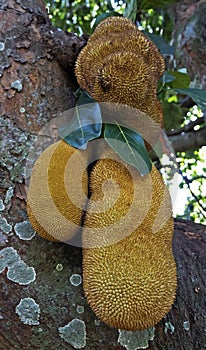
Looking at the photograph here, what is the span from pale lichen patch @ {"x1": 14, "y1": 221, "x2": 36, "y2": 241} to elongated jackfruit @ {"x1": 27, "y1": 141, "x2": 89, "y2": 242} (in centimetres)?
4

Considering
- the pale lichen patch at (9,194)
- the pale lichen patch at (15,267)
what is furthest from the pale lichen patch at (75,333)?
the pale lichen patch at (9,194)

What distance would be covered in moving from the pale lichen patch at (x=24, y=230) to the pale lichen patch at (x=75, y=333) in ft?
0.56

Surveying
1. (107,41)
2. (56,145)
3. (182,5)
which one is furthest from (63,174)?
(182,5)

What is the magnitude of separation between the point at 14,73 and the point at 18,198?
29cm

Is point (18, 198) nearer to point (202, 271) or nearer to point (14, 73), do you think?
point (14, 73)

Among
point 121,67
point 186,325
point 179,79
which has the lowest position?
point 186,325

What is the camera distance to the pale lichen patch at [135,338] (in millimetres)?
843

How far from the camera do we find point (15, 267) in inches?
33.5

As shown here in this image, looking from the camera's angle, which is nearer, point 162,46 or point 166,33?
point 162,46

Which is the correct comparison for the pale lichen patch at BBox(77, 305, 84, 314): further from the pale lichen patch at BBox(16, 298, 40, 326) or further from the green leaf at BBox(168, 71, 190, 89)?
the green leaf at BBox(168, 71, 190, 89)

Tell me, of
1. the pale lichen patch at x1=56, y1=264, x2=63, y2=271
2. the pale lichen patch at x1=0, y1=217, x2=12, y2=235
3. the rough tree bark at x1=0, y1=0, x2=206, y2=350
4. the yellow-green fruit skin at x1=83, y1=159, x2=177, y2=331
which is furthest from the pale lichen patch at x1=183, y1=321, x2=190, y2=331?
the pale lichen patch at x1=0, y1=217, x2=12, y2=235

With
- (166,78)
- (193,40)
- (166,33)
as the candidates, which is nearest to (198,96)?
(166,78)

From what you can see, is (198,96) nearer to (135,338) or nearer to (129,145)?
(129,145)

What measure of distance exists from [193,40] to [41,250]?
1556 millimetres
